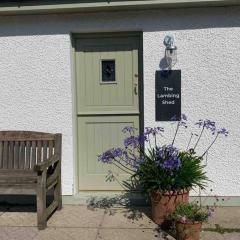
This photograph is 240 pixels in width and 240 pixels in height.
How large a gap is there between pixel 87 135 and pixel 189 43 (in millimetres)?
1824

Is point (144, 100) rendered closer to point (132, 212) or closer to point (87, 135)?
point (87, 135)

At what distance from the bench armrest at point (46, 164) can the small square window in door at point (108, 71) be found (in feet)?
4.03

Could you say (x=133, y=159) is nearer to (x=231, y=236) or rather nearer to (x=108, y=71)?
(x=108, y=71)

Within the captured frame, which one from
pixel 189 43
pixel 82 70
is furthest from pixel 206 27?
pixel 82 70

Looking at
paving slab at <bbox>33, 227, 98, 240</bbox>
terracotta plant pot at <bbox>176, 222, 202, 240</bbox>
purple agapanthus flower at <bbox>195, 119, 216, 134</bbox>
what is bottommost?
paving slab at <bbox>33, 227, 98, 240</bbox>

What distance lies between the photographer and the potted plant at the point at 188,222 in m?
5.17

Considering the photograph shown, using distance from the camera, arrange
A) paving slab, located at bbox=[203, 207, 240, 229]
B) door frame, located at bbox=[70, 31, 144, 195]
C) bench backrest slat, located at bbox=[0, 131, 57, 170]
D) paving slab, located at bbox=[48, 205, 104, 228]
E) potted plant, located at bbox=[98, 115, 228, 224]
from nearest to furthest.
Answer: potted plant, located at bbox=[98, 115, 228, 224]
paving slab, located at bbox=[203, 207, 240, 229]
paving slab, located at bbox=[48, 205, 104, 228]
bench backrest slat, located at bbox=[0, 131, 57, 170]
door frame, located at bbox=[70, 31, 144, 195]

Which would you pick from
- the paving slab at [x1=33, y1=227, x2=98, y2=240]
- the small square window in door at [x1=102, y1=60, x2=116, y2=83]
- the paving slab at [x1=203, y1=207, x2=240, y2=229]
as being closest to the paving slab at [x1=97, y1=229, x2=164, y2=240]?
the paving slab at [x1=33, y1=227, x2=98, y2=240]

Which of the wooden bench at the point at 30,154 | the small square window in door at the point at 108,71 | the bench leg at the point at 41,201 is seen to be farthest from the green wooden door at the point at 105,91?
the bench leg at the point at 41,201

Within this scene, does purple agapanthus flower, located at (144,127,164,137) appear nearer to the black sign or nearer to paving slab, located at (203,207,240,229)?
the black sign

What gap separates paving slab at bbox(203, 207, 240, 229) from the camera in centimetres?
578

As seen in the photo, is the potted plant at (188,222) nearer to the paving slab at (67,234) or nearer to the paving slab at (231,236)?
the paving slab at (231,236)

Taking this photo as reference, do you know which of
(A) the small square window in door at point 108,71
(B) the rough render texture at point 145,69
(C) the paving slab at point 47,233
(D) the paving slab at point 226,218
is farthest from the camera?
(A) the small square window in door at point 108,71

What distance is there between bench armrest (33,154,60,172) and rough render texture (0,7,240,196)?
14.4 inches
